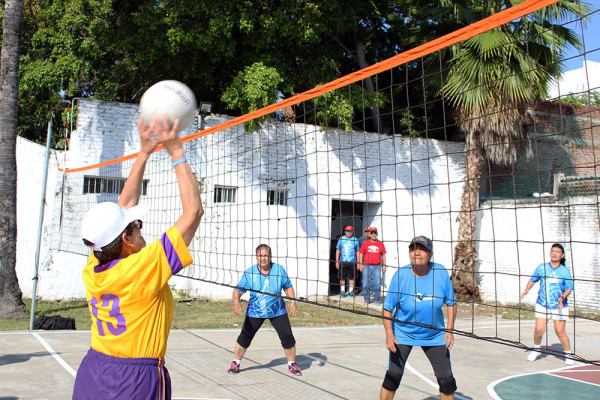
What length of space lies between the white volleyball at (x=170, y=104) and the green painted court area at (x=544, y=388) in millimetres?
4580

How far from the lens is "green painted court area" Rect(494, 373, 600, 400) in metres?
5.54

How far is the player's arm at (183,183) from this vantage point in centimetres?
233

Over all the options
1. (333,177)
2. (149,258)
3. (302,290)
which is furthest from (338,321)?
(149,258)

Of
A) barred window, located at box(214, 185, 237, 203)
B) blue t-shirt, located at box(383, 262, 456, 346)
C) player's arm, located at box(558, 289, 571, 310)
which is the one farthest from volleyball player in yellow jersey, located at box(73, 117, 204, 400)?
barred window, located at box(214, 185, 237, 203)

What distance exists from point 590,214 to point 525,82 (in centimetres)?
330

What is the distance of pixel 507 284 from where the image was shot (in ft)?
44.3

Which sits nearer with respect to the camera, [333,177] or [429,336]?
[429,336]

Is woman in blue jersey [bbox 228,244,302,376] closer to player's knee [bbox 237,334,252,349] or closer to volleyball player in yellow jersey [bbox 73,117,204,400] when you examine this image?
player's knee [bbox 237,334,252,349]

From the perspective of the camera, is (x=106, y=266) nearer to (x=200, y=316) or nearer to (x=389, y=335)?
(x=389, y=335)

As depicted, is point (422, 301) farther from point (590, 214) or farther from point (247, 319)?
point (590, 214)

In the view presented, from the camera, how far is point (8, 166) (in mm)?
8922

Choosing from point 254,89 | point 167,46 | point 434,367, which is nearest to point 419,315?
point 434,367

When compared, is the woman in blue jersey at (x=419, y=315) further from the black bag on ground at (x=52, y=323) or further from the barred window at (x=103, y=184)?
the barred window at (x=103, y=184)

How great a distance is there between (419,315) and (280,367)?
2516mm
